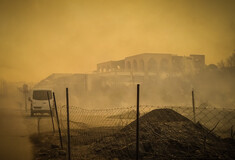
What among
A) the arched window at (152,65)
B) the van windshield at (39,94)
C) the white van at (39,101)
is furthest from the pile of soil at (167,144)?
the arched window at (152,65)

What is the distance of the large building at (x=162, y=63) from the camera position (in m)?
37.6

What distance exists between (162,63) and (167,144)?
116 ft

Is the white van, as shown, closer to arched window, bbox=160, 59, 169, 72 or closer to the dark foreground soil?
the dark foreground soil

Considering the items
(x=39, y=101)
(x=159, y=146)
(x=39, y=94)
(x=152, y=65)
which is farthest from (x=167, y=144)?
(x=152, y=65)

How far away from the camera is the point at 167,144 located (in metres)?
5.30

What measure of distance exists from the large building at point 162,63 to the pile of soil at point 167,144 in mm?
30307

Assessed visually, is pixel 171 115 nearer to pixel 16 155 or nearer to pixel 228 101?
pixel 16 155

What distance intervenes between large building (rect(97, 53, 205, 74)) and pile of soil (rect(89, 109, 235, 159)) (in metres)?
30.3

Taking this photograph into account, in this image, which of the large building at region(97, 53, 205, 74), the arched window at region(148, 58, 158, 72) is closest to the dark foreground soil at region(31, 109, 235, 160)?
the large building at region(97, 53, 205, 74)

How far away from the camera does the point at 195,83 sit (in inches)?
1367

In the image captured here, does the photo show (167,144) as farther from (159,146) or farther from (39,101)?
(39,101)

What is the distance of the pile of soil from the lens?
480cm

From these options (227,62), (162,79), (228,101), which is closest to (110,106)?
(162,79)

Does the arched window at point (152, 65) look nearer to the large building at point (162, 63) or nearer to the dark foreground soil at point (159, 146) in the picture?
the large building at point (162, 63)
